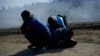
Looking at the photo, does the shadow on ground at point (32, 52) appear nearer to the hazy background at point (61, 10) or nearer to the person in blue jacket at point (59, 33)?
the person in blue jacket at point (59, 33)

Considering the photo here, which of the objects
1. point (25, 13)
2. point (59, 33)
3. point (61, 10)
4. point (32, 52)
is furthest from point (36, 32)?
point (61, 10)

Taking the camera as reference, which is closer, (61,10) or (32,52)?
(32,52)

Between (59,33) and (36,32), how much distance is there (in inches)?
42.1

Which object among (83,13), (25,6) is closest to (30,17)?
(83,13)

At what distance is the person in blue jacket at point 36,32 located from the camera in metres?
12.0

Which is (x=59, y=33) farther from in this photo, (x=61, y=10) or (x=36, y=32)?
(x=61, y=10)

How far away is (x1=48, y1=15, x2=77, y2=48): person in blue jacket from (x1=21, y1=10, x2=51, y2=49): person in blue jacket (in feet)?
1.57

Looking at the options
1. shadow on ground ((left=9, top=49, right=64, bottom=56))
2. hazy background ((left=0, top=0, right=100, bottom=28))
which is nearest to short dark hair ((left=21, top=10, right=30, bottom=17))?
shadow on ground ((left=9, top=49, right=64, bottom=56))

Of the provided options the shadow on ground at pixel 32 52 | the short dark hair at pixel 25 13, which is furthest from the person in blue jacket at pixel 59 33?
the short dark hair at pixel 25 13

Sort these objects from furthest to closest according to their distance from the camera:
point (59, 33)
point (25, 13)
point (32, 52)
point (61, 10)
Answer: point (61, 10), point (59, 33), point (32, 52), point (25, 13)

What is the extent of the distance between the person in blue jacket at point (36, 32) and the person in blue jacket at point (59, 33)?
18.8 inches

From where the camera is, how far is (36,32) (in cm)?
1228

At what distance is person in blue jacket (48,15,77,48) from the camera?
12.8 meters

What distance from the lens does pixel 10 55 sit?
12.2 meters
